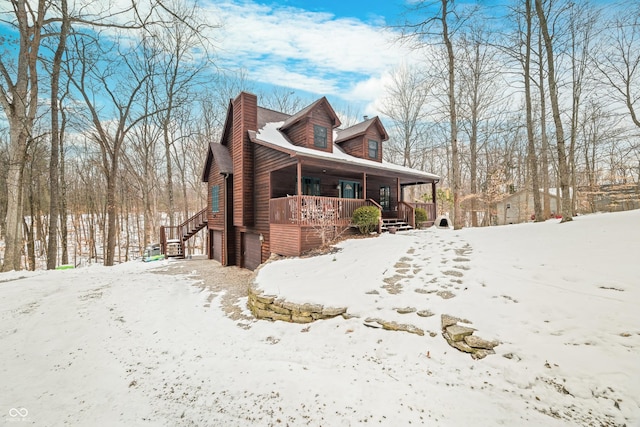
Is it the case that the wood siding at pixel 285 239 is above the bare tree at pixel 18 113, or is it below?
below

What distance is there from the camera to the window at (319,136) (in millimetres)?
12279

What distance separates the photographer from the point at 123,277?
9.59m

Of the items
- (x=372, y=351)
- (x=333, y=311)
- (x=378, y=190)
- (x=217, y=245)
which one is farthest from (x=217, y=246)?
(x=372, y=351)

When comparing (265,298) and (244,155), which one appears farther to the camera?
(244,155)

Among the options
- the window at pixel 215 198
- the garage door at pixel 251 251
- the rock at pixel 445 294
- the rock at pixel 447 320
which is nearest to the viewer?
the rock at pixel 447 320

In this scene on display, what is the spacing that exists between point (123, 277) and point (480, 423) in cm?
1165

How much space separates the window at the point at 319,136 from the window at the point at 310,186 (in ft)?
5.82

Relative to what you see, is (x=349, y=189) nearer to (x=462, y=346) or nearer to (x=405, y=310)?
(x=405, y=310)

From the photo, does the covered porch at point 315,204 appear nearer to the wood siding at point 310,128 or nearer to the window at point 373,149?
the window at point 373,149

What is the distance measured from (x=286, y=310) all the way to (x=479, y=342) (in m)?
3.50

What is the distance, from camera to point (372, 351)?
3771 millimetres

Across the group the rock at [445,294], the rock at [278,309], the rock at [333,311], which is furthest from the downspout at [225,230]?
the rock at [445,294]

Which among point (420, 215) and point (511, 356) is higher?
point (420, 215)

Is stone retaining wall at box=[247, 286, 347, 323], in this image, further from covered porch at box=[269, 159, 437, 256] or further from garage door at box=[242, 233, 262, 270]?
garage door at box=[242, 233, 262, 270]
